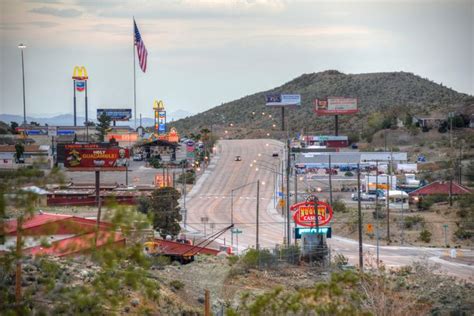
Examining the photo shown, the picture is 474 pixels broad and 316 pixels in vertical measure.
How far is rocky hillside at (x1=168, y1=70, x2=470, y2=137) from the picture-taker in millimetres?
147750

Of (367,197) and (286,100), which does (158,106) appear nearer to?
(286,100)

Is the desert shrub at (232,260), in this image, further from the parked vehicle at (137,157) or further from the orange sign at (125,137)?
the orange sign at (125,137)

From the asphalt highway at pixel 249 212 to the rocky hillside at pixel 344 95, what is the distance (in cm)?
4019

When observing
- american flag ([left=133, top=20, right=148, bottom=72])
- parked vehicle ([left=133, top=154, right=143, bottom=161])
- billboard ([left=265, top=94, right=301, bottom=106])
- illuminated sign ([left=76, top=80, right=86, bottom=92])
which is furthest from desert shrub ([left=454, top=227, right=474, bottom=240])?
illuminated sign ([left=76, top=80, right=86, bottom=92])

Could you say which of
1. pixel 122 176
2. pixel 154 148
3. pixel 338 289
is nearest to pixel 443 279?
pixel 338 289

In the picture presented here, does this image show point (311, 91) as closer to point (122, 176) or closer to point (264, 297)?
point (122, 176)

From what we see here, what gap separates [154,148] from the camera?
3895 inches

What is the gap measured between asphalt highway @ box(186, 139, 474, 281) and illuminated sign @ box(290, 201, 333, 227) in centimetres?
313

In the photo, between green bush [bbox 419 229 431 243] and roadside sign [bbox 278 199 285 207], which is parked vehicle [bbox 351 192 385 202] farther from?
green bush [bbox 419 229 431 243]

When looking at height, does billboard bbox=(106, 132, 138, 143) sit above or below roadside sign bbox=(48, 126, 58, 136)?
below

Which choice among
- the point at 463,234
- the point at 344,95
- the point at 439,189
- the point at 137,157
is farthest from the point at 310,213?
the point at 344,95

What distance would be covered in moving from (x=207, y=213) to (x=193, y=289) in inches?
1226

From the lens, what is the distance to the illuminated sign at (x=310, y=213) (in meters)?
40.0

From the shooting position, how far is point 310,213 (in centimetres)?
4016
